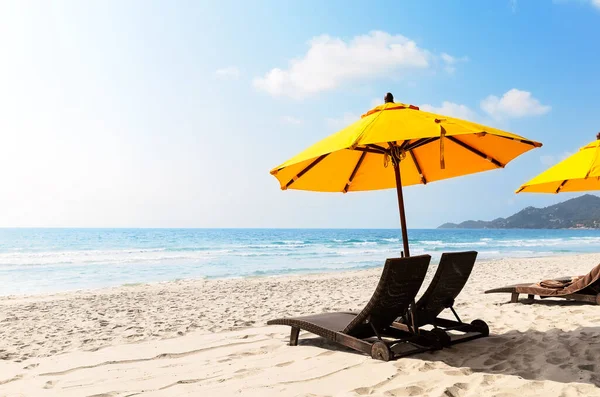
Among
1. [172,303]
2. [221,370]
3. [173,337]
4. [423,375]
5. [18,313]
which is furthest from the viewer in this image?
[172,303]

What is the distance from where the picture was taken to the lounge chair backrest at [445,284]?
14.5 ft

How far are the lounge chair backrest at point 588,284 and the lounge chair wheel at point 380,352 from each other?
4.05 m

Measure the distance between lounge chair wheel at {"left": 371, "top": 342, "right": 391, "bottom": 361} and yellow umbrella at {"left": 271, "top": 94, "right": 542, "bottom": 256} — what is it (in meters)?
1.03

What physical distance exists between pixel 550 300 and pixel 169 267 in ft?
59.0

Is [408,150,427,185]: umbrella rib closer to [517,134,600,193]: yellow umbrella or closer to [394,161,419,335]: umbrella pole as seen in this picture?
[394,161,419,335]: umbrella pole

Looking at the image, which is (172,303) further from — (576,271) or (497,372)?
(576,271)

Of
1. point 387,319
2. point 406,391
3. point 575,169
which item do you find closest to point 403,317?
point 387,319

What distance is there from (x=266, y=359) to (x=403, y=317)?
1.46 metres

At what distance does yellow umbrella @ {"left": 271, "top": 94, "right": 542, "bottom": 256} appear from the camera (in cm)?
359

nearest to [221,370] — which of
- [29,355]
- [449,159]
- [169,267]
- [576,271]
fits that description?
[29,355]

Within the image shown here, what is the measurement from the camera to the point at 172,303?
954 cm

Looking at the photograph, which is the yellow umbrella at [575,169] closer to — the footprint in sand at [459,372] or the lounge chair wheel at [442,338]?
the lounge chair wheel at [442,338]

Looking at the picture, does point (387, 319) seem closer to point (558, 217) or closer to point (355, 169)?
point (355, 169)

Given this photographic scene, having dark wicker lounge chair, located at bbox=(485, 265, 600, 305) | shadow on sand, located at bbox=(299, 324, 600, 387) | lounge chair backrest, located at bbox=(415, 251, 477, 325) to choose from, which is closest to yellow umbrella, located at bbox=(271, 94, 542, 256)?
lounge chair backrest, located at bbox=(415, 251, 477, 325)
